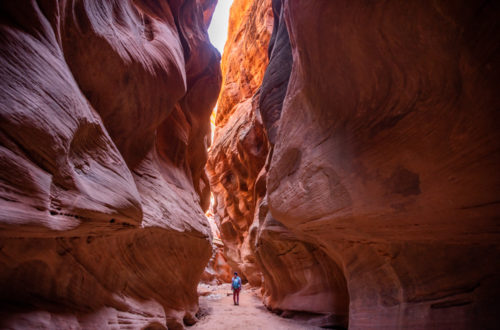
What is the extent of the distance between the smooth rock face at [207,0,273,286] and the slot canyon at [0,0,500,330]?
5.57m

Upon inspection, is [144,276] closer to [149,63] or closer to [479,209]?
[149,63]

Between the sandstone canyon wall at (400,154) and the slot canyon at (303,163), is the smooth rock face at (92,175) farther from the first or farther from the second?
the sandstone canyon wall at (400,154)

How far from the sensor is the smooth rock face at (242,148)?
1138 centimetres

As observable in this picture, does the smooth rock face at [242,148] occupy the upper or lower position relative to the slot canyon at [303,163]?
upper

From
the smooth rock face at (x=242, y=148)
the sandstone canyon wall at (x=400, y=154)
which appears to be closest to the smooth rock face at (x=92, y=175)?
the sandstone canyon wall at (x=400, y=154)

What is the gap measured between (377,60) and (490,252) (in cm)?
256

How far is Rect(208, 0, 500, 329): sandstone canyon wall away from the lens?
1862 millimetres

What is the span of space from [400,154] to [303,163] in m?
1.38

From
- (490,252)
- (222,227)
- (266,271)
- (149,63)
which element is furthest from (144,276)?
(222,227)

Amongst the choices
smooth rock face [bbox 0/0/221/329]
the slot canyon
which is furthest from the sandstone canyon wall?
smooth rock face [bbox 0/0/221/329]

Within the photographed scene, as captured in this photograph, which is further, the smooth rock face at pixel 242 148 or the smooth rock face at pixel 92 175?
the smooth rock face at pixel 242 148

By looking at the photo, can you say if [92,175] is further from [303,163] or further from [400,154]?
[400,154]

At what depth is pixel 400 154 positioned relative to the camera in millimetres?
2404

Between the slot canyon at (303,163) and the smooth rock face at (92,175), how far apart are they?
0.06 ft
